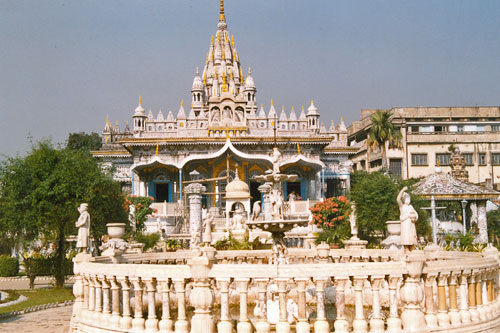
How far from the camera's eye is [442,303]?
10.7 m

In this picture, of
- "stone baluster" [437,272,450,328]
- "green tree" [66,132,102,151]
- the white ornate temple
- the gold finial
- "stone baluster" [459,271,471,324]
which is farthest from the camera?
"green tree" [66,132,102,151]

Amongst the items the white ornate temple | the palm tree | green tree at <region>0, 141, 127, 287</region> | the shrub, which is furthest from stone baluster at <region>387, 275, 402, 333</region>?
the palm tree

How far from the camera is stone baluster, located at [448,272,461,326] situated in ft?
35.2

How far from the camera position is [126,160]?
56750 millimetres

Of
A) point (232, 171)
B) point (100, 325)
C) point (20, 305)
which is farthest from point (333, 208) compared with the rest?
point (100, 325)

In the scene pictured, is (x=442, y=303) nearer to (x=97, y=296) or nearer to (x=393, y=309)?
(x=393, y=309)

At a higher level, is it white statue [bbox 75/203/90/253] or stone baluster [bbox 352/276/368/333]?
white statue [bbox 75/203/90/253]

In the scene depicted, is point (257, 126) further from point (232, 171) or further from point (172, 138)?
point (172, 138)

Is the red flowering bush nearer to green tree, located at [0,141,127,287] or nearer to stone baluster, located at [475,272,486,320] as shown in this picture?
green tree, located at [0,141,127,287]

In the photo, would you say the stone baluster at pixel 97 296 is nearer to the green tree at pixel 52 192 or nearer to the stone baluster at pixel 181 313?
the stone baluster at pixel 181 313

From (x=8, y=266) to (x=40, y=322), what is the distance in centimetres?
2005

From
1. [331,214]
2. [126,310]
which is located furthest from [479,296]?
[331,214]

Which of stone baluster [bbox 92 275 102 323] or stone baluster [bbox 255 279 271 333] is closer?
stone baluster [bbox 255 279 271 333]

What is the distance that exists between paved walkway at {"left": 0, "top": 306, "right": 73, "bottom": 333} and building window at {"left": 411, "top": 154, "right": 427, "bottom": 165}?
55.2 metres
